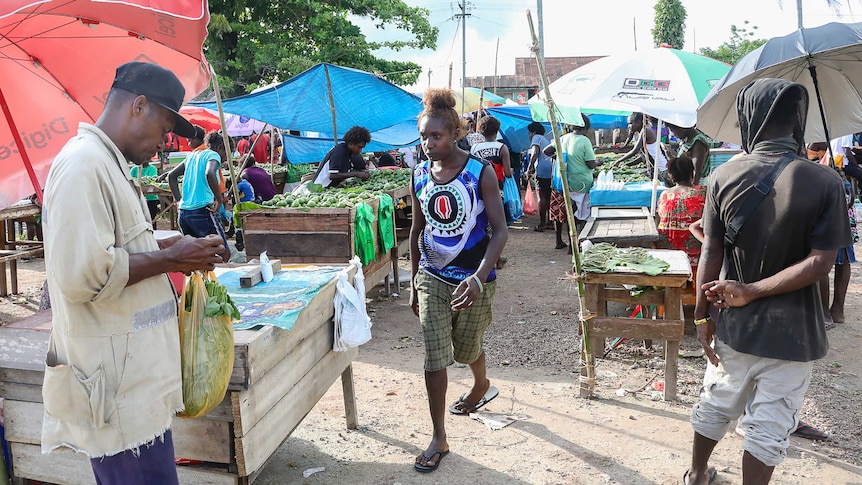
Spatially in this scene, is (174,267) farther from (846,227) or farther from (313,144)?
(313,144)

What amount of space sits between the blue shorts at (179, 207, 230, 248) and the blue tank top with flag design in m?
4.45

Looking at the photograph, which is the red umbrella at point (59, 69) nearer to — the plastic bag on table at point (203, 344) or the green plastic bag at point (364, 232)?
the plastic bag on table at point (203, 344)

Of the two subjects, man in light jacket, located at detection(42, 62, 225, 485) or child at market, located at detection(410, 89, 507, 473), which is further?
child at market, located at detection(410, 89, 507, 473)

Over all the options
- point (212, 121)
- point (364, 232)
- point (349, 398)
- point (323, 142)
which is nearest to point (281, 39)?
point (212, 121)

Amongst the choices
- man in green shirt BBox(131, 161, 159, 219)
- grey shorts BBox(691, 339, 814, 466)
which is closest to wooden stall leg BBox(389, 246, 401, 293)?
man in green shirt BBox(131, 161, 159, 219)

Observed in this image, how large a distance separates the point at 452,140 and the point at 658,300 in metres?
2.10

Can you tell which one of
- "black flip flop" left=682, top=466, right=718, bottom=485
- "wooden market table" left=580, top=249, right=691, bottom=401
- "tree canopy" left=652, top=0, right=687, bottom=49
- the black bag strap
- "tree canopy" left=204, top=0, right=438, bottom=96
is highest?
"tree canopy" left=652, top=0, right=687, bottom=49

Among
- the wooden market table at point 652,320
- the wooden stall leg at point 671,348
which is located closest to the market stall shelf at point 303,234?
the wooden market table at point 652,320

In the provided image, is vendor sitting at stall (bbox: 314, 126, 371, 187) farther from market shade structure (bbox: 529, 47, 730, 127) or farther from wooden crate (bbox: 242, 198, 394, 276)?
market shade structure (bbox: 529, 47, 730, 127)

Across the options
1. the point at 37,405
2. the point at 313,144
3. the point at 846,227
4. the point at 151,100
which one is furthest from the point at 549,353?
the point at 313,144

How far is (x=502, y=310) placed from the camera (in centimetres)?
725

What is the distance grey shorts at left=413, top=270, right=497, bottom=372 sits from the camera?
3.69 metres

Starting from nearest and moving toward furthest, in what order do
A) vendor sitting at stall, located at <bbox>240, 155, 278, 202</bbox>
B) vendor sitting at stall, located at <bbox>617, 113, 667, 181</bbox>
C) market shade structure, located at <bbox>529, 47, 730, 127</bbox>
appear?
market shade structure, located at <bbox>529, 47, 730, 127</bbox>
vendor sitting at stall, located at <bbox>617, 113, 667, 181</bbox>
vendor sitting at stall, located at <bbox>240, 155, 278, 202</bbox>

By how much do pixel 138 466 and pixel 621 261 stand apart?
3527 millimetres
